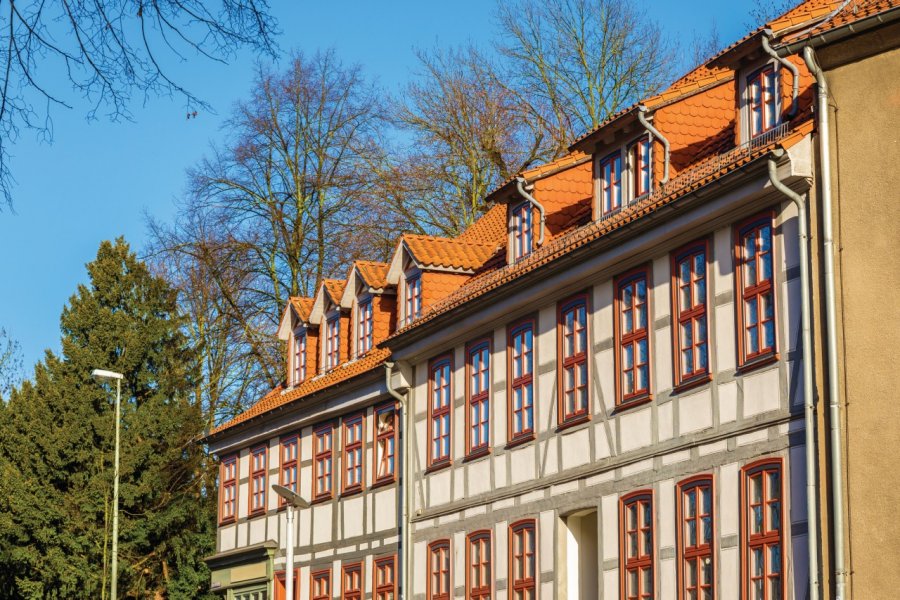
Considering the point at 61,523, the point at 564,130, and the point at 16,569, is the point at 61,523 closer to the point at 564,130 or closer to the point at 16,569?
the point at 16,569

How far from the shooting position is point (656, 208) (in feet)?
73.7

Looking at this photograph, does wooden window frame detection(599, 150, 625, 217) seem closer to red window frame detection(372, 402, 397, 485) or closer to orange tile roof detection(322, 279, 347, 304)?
red window frame detection(372, 402, 397, 485)

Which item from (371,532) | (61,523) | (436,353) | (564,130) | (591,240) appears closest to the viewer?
(591,240)

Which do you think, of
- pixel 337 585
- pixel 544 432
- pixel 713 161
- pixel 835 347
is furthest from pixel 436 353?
pixel 835 347

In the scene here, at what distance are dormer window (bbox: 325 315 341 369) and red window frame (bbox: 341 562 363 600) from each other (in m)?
5.02

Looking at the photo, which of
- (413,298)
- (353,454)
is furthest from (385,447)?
(413,298)

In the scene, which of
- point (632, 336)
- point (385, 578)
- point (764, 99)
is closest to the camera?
point (764, 99)

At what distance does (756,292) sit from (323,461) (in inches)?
612

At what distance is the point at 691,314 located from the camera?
22453 millimetres

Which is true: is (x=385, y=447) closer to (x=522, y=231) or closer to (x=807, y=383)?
(x=522, y=231)

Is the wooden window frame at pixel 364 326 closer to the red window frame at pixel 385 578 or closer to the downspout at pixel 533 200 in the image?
the red window frame at pixel 385 578

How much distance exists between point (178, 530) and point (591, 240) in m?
25.9

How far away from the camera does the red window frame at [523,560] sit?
26062 millimetres

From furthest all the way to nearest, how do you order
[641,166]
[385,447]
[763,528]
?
[385,447] < [641,166] < [763,528]
